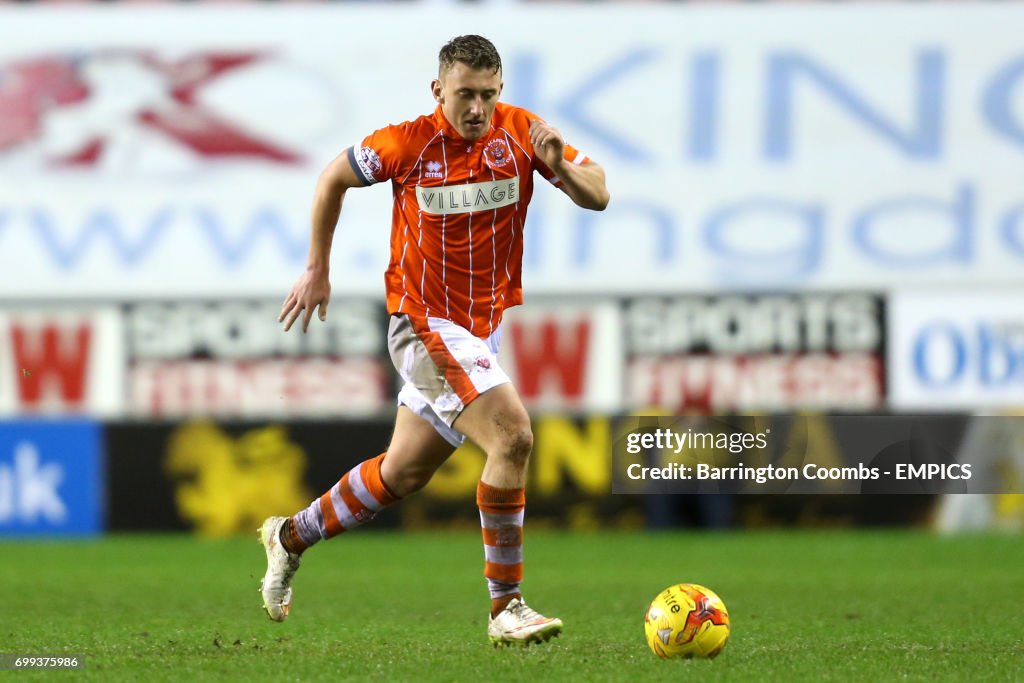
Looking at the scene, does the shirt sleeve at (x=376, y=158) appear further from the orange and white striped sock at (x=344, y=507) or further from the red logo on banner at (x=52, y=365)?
the red logo on banner at (x=52, y=365)

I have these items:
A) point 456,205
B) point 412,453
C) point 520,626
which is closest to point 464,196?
point 456,205

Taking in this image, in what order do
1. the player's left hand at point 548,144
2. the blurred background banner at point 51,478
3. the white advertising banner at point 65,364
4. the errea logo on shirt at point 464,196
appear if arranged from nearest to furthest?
the player's left hand at point 548,144, the errea logo on shirt at point 464,196, the blurred background banner at point 51,478, the white advertising banner at point 65,364

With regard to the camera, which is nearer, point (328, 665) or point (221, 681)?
point (221, 681)

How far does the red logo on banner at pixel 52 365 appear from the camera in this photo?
16.4 meters

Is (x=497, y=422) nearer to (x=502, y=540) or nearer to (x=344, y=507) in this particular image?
(x=502, y=540)

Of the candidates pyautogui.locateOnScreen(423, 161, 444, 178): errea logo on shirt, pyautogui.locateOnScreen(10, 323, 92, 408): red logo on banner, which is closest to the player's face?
pyautogui.locateOnScreen(423, 161, 444, 178): errea logo on shirt

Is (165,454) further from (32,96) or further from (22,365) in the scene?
(32,96)

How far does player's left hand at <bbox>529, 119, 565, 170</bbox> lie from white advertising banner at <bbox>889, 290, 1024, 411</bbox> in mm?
11134

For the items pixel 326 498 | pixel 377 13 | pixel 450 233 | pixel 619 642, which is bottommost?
pixel 619 642

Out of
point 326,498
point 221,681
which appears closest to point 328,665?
point 221,681

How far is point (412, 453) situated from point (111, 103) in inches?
500

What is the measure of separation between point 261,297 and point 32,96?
339cm

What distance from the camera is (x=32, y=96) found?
695 inches

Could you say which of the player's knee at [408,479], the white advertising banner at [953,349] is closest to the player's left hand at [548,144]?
the player's knee at [408,479]
